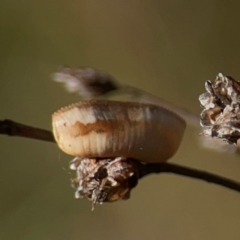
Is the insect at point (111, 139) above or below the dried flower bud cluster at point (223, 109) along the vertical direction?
below

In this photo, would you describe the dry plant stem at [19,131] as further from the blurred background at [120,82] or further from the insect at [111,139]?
the blurred background at [120,82]

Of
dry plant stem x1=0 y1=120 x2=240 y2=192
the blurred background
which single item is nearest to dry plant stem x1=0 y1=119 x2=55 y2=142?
dry plant stem x1=0 y1=120 x2=240 y2=192

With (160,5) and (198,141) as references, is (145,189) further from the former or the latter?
(160,5)

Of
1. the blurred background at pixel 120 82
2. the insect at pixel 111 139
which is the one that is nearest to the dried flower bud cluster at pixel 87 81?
the insect at pixel 111 139

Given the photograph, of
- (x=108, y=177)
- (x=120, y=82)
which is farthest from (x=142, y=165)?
(x=120, y=82)

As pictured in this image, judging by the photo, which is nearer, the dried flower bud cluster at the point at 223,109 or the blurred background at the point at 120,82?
the dried flower bud cluster at the point at 223,109

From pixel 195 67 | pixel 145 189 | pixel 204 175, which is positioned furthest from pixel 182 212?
pixel 204 175
